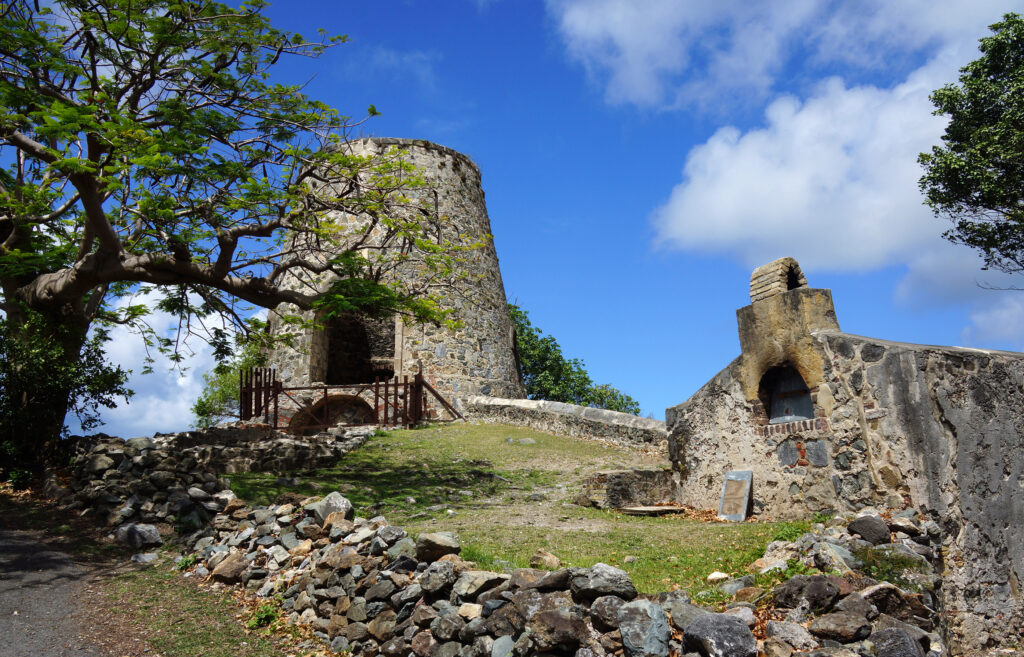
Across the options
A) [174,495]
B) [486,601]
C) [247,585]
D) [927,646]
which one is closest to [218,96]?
[174,495]

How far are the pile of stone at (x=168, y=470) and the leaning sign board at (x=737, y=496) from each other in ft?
21.9

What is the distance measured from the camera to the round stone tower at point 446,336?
20859 millimetres

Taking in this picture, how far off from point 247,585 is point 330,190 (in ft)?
56.8

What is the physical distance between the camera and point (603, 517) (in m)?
9.70

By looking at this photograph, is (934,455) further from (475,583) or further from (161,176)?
(161,176)

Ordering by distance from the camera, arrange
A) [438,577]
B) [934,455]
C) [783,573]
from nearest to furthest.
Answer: [783,573]
[438,577]
[934,455]

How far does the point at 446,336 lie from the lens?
21.2 m

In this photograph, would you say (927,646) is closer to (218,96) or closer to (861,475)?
(861,475)

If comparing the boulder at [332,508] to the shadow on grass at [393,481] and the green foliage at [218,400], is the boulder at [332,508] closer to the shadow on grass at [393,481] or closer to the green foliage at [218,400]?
the shadow on grass at [393,481]

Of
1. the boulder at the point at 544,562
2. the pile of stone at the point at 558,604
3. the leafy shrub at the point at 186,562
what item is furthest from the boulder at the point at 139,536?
the boulder at the point at 544,562

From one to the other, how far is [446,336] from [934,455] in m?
15.2

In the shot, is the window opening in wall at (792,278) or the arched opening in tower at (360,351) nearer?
the window opening in wall at (792,278)

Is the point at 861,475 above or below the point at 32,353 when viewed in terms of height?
below

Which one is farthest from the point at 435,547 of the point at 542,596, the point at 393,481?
the point at 393,481
